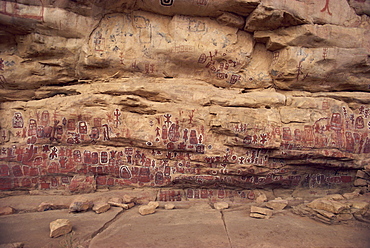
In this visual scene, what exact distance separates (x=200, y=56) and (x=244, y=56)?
1219mm

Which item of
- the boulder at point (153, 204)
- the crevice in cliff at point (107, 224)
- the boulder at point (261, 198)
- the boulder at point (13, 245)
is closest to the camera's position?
the boulder at point (13, 245)

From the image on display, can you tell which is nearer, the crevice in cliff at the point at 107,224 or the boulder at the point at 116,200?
the crevice in cliff at the point at 107,224

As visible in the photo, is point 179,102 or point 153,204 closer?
point 153,204

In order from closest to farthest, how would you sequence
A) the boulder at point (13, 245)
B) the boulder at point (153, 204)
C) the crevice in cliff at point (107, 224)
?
the boulder at point (13, 245), the crevice in cliff at point (107, 224), the boulder at point (153, 204)

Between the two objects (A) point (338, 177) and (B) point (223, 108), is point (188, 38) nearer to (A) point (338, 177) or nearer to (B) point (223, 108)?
(B) point (223, 108)

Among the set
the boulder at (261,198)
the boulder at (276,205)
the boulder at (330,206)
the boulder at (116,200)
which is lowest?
the boulder at (116,200)

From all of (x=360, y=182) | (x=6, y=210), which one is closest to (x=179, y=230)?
(x=6, y=210)

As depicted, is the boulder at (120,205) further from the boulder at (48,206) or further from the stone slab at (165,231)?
the boulder at (48,206)

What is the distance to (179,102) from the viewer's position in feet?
19.3

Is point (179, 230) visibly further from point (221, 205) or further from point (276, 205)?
point (276, 205)

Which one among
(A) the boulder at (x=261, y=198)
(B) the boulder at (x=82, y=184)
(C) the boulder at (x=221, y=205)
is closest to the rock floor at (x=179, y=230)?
(C) the boulder at (x=221, y=205)

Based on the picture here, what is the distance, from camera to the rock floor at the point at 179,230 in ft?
11.9

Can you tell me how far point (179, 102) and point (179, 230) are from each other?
300cm

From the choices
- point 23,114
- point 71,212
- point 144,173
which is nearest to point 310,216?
point 144,173
